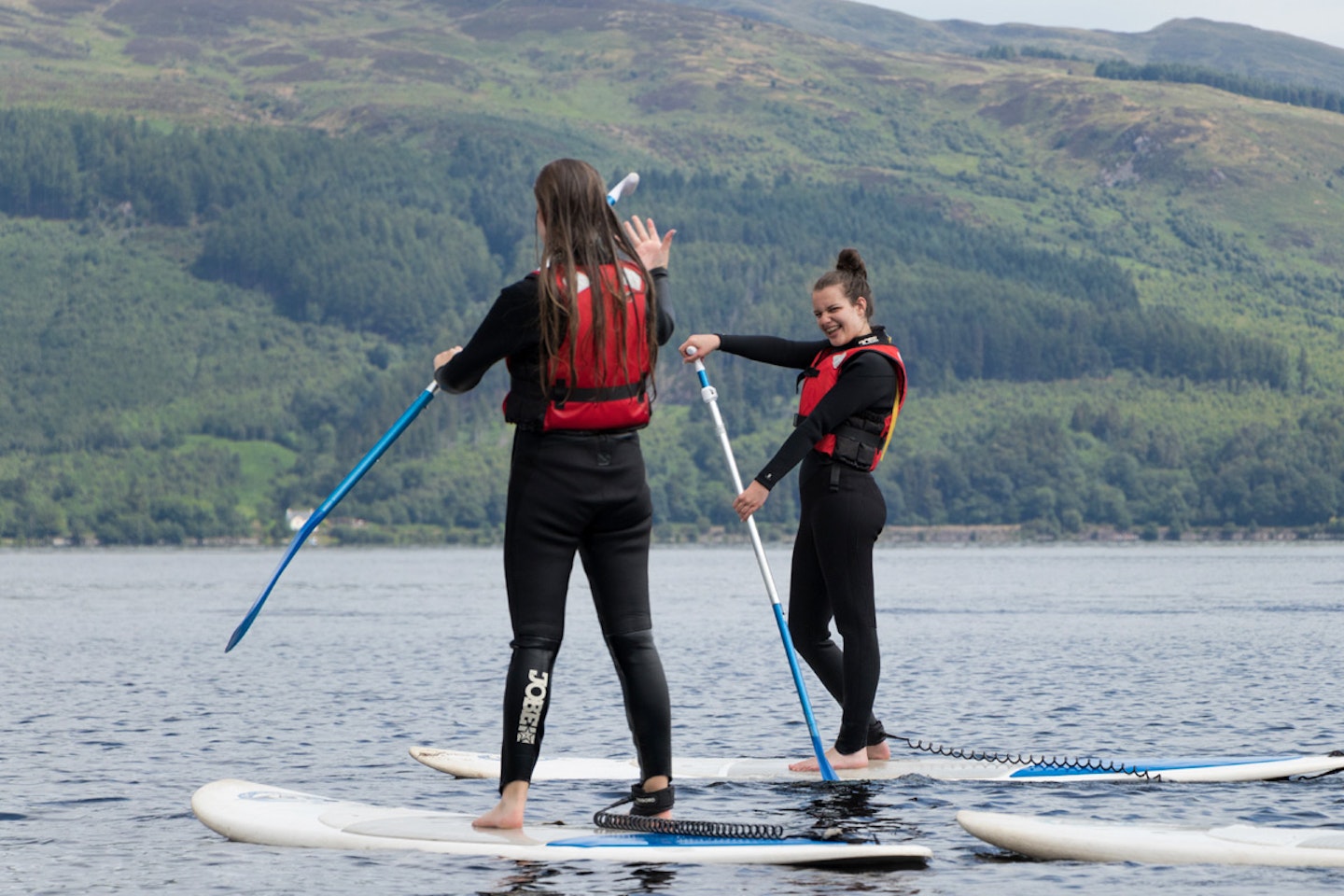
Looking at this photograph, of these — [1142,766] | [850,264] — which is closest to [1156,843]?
[1142,766]

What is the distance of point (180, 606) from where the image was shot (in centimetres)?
7425

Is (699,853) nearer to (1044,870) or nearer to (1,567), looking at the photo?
(1044,870)

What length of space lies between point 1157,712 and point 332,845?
504 inches

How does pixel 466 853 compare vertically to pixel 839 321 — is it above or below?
below

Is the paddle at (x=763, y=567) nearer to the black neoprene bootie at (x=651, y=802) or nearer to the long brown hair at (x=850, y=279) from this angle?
the long brown hair at (x=850, y=279)

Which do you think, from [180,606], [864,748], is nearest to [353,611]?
[180,606]

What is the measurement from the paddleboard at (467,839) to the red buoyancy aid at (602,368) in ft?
7.22

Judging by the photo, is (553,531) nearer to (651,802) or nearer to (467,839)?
(651,802)

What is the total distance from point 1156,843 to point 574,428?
3866mm

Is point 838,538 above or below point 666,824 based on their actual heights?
above

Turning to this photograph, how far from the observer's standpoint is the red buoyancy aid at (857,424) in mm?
12594

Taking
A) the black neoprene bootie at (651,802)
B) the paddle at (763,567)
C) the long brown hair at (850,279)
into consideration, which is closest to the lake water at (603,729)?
the black neoprene bootie at (651,802)

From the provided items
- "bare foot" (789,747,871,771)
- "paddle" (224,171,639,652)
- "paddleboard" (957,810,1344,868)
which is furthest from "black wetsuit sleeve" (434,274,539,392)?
"bare foot" (789,747,871,771)

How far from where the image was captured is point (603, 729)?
19984mm
